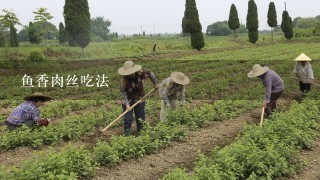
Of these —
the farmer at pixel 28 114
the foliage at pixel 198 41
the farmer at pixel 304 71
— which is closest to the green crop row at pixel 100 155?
the farmer at pixel 28 114

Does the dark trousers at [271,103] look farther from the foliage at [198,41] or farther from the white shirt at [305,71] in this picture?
the foliage at [198,41]

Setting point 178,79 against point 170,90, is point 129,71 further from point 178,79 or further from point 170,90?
point 170,90

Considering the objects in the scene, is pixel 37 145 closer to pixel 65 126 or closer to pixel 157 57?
pixel 65 126

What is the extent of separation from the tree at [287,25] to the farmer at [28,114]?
42.1 m

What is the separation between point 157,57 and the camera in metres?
26.1

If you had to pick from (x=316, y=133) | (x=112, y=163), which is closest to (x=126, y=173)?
(x=112, y=163)

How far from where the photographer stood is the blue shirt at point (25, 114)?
7.76 metres

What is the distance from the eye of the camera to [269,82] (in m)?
8.91

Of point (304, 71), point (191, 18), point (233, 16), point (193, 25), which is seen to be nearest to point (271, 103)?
point (304, 71)

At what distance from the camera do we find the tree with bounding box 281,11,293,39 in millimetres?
45844

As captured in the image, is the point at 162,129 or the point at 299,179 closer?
the point at 299,179

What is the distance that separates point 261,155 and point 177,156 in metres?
1.60

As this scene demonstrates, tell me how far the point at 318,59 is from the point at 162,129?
57.7 feet

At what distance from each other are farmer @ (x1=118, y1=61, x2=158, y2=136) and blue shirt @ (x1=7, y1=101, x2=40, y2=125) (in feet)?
5.69
